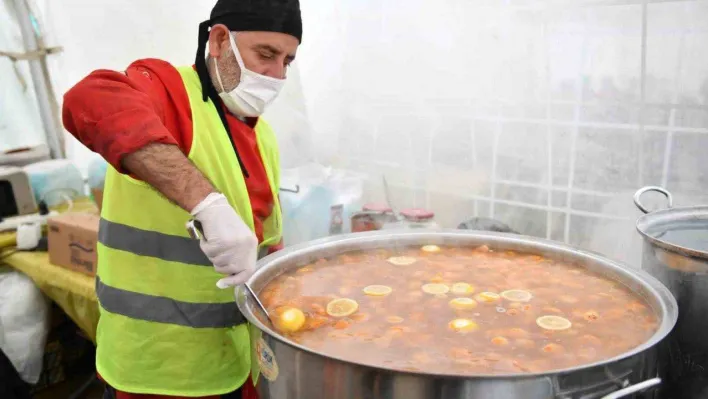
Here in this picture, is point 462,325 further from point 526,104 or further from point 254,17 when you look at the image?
point 526,104

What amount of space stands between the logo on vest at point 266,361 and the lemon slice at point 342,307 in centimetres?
38

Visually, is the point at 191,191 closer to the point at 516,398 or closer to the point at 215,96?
the point at 215,96

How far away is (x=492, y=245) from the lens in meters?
2.04

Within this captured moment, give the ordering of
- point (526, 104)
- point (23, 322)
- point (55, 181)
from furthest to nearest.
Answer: point (55, 181) → point (23, 322) → point (526, 104)

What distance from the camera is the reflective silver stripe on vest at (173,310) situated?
1.75 meters

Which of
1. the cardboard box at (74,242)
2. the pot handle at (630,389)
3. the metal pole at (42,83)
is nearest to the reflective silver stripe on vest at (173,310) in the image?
the pot handle at (630,389)

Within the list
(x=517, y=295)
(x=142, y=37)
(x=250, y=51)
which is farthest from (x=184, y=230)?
(x=142, y=37)

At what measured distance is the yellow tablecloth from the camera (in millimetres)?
3154

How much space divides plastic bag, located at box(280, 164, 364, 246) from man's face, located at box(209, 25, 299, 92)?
4.89ft

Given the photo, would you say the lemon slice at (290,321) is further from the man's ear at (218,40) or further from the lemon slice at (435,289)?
the man's ear at (218,40)

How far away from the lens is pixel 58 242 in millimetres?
3334

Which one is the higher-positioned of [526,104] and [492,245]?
[526,104]

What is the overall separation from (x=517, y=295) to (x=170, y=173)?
1.11 m

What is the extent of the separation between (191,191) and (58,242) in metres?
2.38
